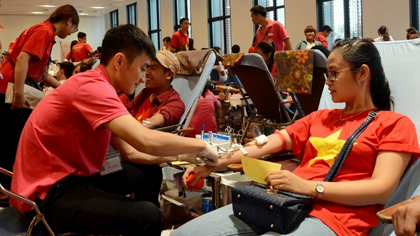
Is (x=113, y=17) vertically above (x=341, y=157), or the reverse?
(x=113, y=17)

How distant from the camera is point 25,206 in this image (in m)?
1.37

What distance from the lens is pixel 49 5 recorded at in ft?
49.7

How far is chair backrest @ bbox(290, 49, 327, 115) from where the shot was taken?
2.95m

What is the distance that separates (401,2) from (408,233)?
7232mm

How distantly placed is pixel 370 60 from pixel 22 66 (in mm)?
1978

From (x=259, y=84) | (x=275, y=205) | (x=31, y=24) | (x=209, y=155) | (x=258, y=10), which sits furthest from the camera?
(x=31, y=24)

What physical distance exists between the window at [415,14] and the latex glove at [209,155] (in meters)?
6.68

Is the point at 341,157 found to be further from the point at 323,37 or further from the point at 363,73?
the point at 323,37

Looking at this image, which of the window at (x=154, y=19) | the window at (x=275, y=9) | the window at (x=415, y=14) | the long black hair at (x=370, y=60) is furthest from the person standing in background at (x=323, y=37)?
the window at (x=154, y=19)

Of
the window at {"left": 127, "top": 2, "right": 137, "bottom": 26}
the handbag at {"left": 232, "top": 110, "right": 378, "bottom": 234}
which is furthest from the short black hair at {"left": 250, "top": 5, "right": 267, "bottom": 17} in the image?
the window at {"left": 127, "top": 2, "right": 137, "bottom": 26}

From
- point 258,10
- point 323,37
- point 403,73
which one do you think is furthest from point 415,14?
point 403,73

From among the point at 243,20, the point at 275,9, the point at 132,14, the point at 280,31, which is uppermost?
the point at 132,14

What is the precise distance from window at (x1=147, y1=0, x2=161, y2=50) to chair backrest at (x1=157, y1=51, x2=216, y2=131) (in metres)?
12.3

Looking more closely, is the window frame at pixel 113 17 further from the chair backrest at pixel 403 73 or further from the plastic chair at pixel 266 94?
the chair backrest at pixel 403 73
